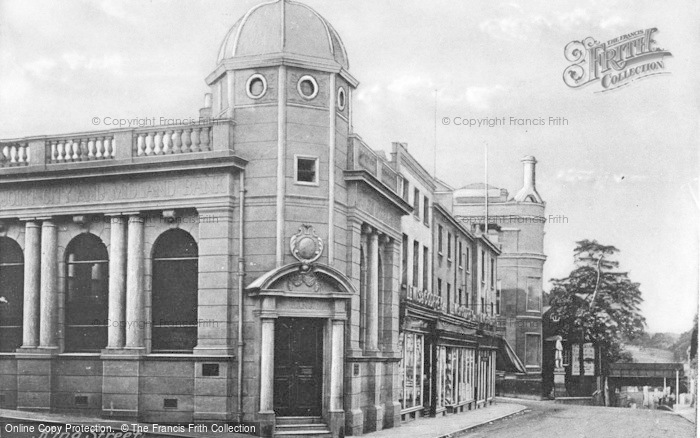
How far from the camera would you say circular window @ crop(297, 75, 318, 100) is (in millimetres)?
21734

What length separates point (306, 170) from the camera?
21.8 metres

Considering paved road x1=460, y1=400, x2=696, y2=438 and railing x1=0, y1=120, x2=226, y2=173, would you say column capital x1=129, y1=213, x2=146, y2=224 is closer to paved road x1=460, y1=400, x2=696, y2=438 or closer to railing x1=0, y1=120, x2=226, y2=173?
railing x1=0, y1=120, x2=226, y2=173

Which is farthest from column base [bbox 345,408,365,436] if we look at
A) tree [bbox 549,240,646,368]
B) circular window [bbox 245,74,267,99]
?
tree [bbox 549,240,646,368]

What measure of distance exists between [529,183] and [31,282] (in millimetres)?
34751

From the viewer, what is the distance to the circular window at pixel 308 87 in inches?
856

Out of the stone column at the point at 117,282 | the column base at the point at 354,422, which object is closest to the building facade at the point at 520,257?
the column base at the point at 354,422

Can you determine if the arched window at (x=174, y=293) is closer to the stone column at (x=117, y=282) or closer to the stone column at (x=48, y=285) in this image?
the stone column at (x=117, y=282)

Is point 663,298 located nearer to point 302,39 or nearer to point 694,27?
point 694,27

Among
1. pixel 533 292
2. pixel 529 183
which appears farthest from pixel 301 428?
pixel 533 292

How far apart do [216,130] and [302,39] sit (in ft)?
Answer: 9.99

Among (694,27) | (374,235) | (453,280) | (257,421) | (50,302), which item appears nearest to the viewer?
(694,27)

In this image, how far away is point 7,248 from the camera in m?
22.8

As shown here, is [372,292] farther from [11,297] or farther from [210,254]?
[11,297]

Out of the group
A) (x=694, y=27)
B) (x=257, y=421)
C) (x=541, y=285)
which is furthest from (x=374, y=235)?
(x=541, y=285)
